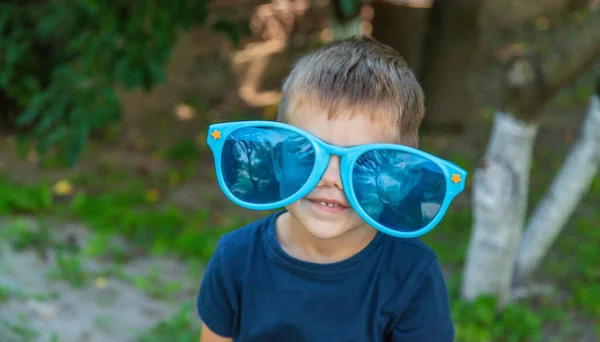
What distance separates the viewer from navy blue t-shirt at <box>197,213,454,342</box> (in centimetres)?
150

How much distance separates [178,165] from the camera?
489cm

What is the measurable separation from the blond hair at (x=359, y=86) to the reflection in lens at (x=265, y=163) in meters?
0.10

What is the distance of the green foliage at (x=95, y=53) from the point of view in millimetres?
3518

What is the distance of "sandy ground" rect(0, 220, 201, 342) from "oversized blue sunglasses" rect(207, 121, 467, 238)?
76.2 inches

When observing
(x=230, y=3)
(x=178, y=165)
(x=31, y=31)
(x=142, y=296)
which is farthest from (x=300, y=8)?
(x=142, y=296)

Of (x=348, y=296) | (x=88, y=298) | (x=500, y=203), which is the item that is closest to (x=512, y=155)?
(x=500, y=203)

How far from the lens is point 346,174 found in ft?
4.38

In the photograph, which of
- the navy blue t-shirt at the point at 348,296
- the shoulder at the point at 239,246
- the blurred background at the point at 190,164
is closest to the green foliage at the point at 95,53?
the blurred background at the point at 190,164

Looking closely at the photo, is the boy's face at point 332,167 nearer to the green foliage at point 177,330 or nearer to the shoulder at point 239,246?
the shoulder at point 239,246

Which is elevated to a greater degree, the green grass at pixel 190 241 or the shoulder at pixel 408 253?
the shoulder at pixel 408 253

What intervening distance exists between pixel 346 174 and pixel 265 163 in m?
0.18

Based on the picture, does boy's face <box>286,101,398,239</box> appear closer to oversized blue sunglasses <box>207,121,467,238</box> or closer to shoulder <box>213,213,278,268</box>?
oversized blue sunglasses <box>207,121,467,238</box>

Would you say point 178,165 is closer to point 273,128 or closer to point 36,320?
point 36,320

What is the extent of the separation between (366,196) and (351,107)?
0.18m
